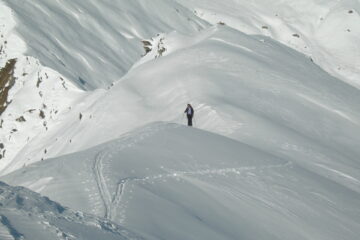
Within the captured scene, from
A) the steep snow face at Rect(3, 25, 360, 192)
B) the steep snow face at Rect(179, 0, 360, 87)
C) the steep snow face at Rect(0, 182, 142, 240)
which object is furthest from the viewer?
the steep snow face at Rect(179, 0, 360, 87)

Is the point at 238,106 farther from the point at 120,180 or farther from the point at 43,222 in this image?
the point at 43,222

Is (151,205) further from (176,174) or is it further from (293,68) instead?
(293,68)

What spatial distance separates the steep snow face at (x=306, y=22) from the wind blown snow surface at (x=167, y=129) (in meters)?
0.62

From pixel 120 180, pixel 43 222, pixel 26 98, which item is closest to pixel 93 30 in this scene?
pixel 26 98

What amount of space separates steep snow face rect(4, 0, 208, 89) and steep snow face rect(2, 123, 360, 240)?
23.7 metres

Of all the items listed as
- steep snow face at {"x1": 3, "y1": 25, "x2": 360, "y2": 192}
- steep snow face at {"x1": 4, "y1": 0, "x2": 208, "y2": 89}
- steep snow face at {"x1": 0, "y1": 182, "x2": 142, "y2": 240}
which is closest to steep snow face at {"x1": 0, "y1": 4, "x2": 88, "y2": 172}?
steep snow face at {"x1": 4, "y1": 0, "x2": 208, "y2": 89}

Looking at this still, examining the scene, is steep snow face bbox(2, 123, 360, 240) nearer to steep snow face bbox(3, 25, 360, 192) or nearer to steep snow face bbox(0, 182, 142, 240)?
steep snow face bbox(0, 182, 142, 240)

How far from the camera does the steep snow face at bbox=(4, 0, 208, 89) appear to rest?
4320 cm

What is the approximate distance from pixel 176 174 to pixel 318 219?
3.13 m

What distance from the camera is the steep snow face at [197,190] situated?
10852mm

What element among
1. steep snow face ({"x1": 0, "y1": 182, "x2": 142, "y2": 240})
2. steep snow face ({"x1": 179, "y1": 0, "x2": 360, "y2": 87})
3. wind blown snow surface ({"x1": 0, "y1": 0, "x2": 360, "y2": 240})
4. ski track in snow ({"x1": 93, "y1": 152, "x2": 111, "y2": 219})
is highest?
steep snow face ({"x1": 179, "y1": 0, "x2": 360, "y2": 87})

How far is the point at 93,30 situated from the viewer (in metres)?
53.6

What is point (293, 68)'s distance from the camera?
36.7 metres

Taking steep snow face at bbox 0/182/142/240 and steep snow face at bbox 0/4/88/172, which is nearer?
steep snow face at bbox 0/182/142/240
